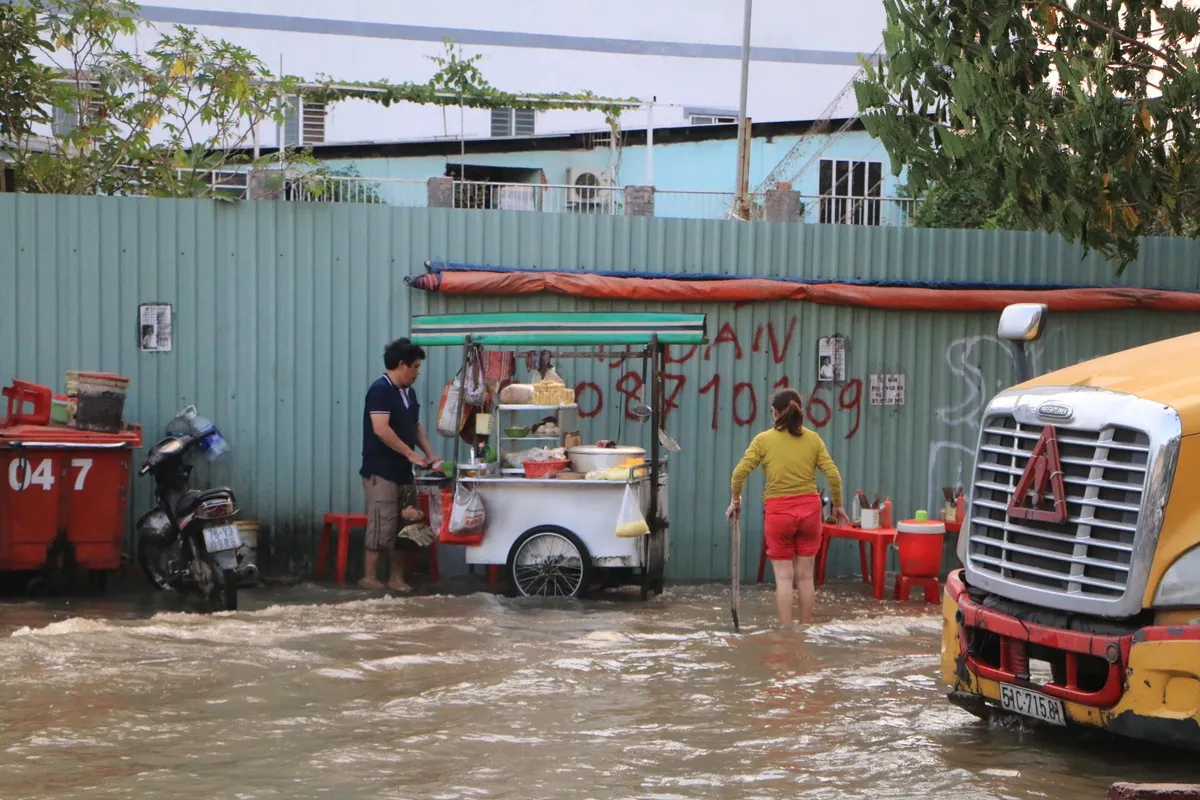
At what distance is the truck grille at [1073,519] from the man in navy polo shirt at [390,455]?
520 centimetres

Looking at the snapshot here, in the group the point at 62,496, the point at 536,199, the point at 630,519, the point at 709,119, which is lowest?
the point at 630,519

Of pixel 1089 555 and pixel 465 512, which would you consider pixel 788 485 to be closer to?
pixel 465 512

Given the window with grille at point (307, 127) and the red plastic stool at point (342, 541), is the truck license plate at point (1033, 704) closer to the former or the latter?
the red plastic stool at point (342, 541)

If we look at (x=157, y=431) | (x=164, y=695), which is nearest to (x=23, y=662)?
(x=164, y=695)

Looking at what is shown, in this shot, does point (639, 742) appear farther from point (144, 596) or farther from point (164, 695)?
point (144, 596)

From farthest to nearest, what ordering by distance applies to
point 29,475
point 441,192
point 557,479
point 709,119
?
point 709,119 < point 441,192 < point 557,479 < point 29,475

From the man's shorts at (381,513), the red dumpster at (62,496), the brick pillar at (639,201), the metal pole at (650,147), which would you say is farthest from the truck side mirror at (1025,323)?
the metal pole at (650,147)

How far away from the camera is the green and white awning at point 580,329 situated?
10.0 meters

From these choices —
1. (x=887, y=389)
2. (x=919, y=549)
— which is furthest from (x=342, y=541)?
(x=887, y=389)

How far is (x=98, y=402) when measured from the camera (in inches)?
398

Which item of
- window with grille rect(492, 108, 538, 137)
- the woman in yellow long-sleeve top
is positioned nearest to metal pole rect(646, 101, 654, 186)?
window with grille rect(492, 108, 538, 137)

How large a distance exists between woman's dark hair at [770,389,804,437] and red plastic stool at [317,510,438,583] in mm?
3208

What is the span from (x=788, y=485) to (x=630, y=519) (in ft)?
4.33

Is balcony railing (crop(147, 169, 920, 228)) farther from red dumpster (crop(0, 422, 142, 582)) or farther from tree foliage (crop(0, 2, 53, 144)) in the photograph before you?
red dumpster (crop(0, 422, 142, 582))
